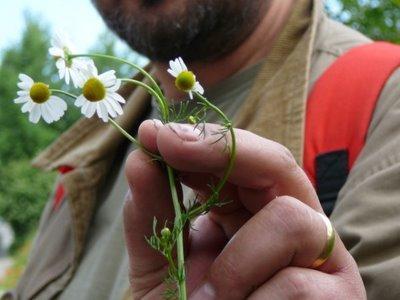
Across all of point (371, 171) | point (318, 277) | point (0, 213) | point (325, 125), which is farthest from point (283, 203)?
point (0, 213)

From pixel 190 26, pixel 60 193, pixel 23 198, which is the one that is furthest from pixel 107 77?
pixel 23 198

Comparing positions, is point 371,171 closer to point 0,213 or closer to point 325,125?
point 325,125

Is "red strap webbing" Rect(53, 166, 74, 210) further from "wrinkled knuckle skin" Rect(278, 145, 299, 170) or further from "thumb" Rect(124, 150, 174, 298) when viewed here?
"wrinkled knuckle skin" Rect(278, 145, 299, 170)

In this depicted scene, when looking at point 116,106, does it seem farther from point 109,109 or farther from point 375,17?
point 375,17

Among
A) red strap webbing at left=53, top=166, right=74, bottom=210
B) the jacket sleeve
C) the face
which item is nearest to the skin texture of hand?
the jacket sleeve

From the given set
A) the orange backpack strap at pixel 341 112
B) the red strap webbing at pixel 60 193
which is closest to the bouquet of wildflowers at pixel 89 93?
the orange backpack strap at pixel 341 112

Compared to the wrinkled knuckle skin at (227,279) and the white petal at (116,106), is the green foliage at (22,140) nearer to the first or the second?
the wrinkled knuckle skin at (227,279)
